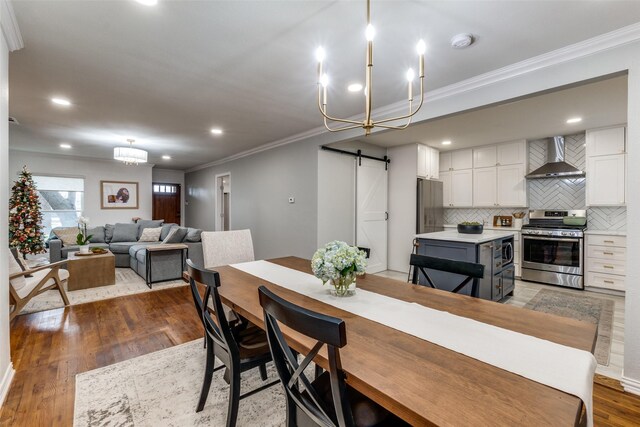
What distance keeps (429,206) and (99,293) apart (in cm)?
560

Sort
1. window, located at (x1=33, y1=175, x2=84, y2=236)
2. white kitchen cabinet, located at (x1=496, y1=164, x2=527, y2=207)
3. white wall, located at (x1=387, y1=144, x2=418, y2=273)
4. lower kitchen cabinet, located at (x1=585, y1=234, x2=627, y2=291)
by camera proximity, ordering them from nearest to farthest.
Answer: lower kitchen cabinet, located at (x1=585, y1=234, x2=627, y2=291), white kitchen cabinet, located at (x1=496, y1=164, x2=527, y2=207), white wall, located at (x1=387, y1=144, x2=418, y2=273), window, located at (x1=33, y1=175, x2=84, y2=236)

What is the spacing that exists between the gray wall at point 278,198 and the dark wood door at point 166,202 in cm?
281

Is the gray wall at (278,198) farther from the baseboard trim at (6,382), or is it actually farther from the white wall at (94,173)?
the baseboard trim at (6,382)

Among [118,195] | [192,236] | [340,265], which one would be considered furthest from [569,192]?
[118,195]

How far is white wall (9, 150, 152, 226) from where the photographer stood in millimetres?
6236

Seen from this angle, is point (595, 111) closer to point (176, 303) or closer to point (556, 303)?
point (556, 303)

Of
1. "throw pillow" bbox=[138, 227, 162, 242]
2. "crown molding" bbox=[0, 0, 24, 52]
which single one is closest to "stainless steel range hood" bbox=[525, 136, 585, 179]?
"crown molding" bbox=[0, 0, 24, 52]

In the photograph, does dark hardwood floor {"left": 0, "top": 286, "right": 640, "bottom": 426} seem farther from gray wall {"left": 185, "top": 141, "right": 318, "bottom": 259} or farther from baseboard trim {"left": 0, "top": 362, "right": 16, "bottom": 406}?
gray wall {"left": 185, "top": 141, "right": 318, "bottom": 259}

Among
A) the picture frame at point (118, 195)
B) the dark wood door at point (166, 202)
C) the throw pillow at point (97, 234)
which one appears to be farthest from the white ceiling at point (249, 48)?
the dark wood door at point (166, 202)

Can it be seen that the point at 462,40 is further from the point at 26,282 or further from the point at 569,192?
the point at 26,282

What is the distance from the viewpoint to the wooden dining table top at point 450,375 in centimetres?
71

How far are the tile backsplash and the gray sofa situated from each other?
19.3 feet

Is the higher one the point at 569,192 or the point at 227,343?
the point at 569,192

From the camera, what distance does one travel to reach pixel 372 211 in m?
5.47
